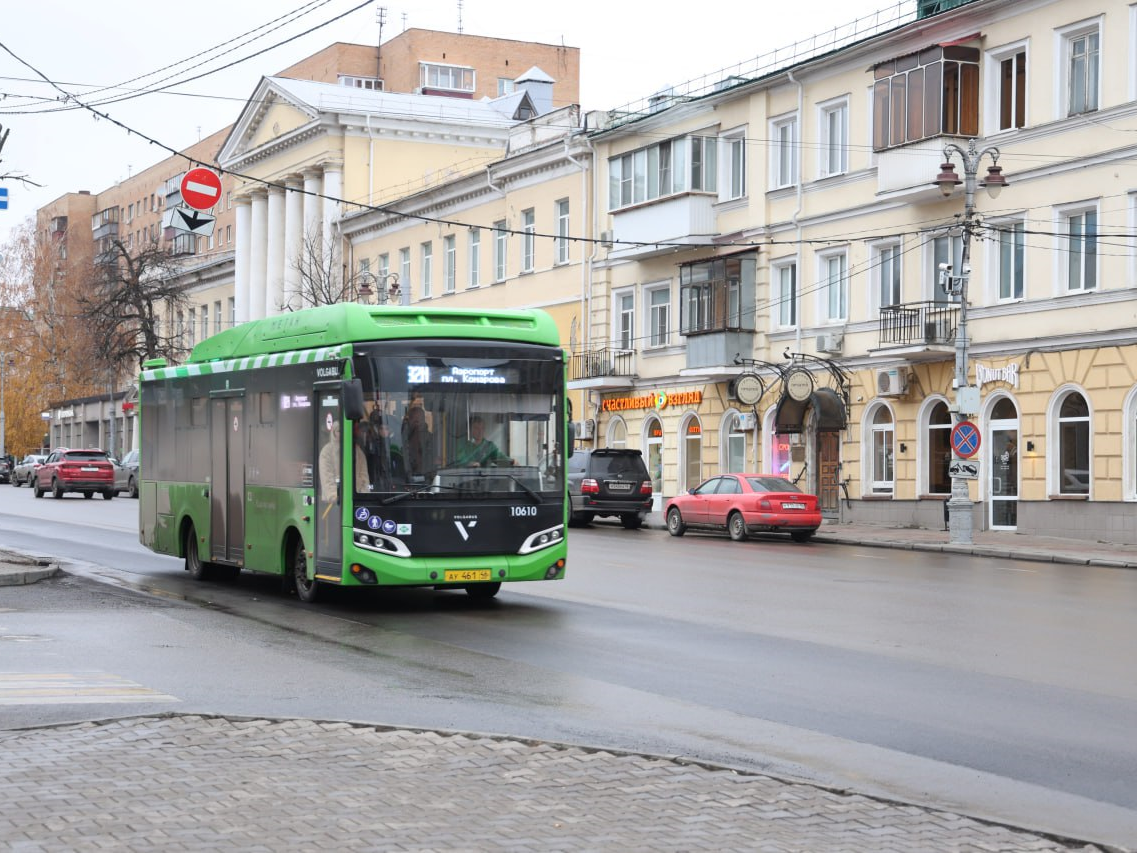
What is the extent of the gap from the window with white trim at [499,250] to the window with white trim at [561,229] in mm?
3606

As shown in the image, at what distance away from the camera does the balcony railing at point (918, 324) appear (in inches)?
1364

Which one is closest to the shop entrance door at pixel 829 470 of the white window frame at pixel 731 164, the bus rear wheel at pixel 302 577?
the white window frame at pixel 731 164

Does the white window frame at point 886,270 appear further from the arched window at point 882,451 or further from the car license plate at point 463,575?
the car license plate at point 463,575

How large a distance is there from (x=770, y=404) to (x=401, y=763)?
3403cm

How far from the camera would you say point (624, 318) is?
48.2 m

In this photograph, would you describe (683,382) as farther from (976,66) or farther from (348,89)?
(348,89)

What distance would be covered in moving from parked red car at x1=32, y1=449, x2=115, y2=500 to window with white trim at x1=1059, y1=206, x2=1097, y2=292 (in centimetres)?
3514

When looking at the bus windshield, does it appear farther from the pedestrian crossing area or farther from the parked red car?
the parked red car

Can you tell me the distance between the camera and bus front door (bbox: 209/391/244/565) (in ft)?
61.6

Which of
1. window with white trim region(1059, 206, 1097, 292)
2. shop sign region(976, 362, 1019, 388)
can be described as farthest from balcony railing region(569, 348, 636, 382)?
window with white trim region(1059, 206, 1097, 292)

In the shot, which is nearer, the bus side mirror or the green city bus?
the bus side mirror

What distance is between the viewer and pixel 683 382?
44.8 m

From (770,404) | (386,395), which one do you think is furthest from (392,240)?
(386,395)

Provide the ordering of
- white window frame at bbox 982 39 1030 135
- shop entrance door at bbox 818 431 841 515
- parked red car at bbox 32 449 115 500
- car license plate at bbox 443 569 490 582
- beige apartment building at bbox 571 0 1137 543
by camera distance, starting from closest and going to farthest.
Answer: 1. car license plate at bbox 443 569 490 582
2. beige apartment building at bbox 571 0 1137 543
3. white window frame at bbox 982 39 1030 135
4. shop entrance door at bbox 818 431 841 515
5. parked red car at bbox 32 449 115 500
